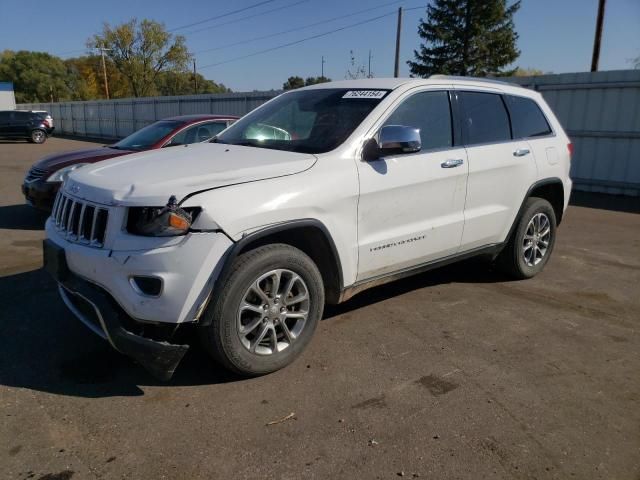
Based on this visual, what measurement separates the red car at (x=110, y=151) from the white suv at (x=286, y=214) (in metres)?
3.32

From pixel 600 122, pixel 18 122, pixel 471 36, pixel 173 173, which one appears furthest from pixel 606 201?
pixel 471 36

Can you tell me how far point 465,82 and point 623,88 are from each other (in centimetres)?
834

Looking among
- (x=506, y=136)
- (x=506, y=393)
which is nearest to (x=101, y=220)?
(x=506, y=393)

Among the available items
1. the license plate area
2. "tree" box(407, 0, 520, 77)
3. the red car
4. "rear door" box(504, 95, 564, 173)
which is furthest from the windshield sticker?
"tree" box(407, 0, 520, 77)

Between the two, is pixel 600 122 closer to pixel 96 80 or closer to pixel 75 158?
pixel 75 158

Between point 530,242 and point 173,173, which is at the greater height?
point 173,173

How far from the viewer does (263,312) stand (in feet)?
10.6

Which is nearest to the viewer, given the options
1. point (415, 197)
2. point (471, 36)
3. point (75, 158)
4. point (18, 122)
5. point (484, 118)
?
point (415, 197)

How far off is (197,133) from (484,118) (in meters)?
4.60

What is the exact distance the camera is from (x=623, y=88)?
10.9m

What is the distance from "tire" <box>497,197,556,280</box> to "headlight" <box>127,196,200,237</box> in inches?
132

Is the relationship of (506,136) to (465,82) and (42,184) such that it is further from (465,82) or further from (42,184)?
(42,184)

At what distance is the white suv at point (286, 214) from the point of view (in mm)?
2854

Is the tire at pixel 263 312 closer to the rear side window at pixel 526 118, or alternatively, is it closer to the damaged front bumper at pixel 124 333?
the damaged front bumper at pixel 124 333
